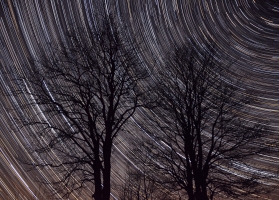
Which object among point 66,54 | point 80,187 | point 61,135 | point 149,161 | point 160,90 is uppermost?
point 160,90

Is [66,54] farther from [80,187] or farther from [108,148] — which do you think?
[80,187]

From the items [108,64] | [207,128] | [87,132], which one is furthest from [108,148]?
[207,128]

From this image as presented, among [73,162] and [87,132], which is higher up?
[87,132]

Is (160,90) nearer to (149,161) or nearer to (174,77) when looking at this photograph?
(174,77)

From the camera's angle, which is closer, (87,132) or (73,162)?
(73,162)

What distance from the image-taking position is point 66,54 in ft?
26.9

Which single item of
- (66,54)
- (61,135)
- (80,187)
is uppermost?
(66,54)

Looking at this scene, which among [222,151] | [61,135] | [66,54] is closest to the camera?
[61,135]

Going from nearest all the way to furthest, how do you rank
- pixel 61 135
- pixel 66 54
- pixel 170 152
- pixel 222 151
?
pixel 61 135
pixel 66 54
pixel 222 151
pixel 170 152

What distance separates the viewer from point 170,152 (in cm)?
955

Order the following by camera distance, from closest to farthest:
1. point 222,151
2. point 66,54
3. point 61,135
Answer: point 61,135
point 66,54
point 222,151

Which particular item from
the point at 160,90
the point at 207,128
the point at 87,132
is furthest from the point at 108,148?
the point at 207,128

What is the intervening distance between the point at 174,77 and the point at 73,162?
158 inches

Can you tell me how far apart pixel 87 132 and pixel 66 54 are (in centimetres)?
198
